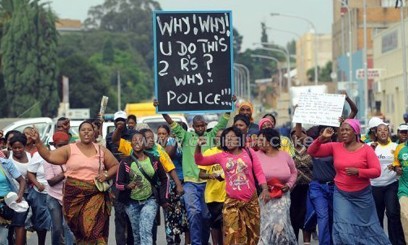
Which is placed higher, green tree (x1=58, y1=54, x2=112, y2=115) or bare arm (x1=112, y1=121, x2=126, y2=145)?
green tree (x1=58, y1=54, x2=112, y2=115)

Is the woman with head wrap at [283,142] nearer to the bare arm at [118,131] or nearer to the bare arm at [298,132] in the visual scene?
the bare arm at [298,132]

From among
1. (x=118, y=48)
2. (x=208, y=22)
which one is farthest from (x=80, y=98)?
(x=208, y=22)

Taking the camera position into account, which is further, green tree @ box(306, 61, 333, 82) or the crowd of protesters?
green tree @ box(306, 61, 333, 82)

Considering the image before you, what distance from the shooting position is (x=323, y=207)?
45.9 ft

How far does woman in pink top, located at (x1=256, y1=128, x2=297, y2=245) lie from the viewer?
42.0 ft

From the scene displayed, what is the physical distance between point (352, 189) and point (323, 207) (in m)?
1.72

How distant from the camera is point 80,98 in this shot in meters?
95.9

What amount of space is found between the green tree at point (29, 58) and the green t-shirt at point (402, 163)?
58.5 meters

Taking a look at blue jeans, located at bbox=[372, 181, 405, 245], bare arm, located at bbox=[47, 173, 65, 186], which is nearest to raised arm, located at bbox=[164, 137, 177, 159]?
bare arm, located at bbox=[47, 173, 65, 186]

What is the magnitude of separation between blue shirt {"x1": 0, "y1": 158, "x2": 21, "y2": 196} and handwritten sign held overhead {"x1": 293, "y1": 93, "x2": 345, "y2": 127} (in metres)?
3.28

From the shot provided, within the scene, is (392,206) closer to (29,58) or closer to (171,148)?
(171,148)

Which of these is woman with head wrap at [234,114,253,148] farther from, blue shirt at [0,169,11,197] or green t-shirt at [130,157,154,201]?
blue shirt at [0,169,11,197]

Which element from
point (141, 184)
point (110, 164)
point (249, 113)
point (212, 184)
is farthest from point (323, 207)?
point (110, 164)

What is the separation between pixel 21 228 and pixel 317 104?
12.4ft
